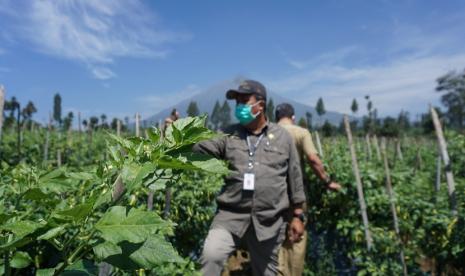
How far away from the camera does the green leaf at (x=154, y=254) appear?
0.69 m

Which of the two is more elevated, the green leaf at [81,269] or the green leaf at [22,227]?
the green leaf at [22,227]

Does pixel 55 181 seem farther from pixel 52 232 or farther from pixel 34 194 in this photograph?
pixel 52 232

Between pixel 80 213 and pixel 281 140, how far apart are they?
2.89 meters

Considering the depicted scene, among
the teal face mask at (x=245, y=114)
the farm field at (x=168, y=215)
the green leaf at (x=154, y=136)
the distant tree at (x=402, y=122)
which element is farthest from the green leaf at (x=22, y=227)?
the distant tree at (x=402, y=122)

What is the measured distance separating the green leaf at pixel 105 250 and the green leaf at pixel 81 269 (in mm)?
92

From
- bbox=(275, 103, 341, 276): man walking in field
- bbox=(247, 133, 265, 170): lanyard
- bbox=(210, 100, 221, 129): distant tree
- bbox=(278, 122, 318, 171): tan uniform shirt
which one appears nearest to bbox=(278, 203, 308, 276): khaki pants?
bbox=(275, 103, 341, 276): man walking in field

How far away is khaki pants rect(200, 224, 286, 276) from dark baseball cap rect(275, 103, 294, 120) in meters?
1.55

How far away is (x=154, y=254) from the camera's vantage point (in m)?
0.71

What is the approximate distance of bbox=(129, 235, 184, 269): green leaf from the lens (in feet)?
2.27

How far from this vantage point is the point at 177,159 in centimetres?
74

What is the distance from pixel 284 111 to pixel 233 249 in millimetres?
1909

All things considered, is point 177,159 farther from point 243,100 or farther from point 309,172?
point 309,172

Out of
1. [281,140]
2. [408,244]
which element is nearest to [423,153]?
[408,244]

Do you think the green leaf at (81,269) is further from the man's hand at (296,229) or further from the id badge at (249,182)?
the man's hand at (296,229)
